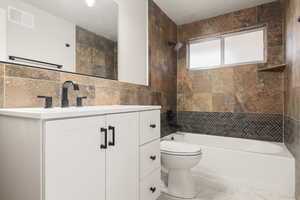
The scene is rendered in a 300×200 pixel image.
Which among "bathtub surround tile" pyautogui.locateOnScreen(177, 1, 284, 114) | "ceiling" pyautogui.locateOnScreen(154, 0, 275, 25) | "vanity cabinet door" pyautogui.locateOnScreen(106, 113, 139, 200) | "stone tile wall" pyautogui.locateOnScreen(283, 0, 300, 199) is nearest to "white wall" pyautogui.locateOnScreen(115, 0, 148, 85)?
"ceiling" pyautogui.locateOnScreen(154, 0, 275, 25)

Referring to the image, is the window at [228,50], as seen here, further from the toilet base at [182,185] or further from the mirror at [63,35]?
the toilet base at [182,185]

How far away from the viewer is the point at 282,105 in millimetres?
2375

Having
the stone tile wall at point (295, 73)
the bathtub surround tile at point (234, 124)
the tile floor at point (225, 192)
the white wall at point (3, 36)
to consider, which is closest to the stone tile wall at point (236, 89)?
the bathtub surround tile at point (234, 124)

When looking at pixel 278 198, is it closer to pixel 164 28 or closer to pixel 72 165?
pixel 72 165

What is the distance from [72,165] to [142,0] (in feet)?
7.28

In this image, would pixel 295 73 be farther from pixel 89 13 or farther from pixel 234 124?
pixel 89 13

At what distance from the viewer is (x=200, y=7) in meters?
2.57

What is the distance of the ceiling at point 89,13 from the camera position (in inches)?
47.9

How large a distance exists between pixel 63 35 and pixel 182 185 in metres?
1.81

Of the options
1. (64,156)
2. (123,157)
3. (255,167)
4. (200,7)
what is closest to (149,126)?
(123,157)

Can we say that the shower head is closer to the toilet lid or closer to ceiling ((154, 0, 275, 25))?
ceiling ((154, 0, 275, 25))

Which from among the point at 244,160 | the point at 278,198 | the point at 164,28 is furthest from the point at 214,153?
the point at 164,28

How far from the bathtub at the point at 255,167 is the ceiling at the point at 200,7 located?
211 centimetres

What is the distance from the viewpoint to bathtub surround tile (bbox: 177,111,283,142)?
7.97ft
